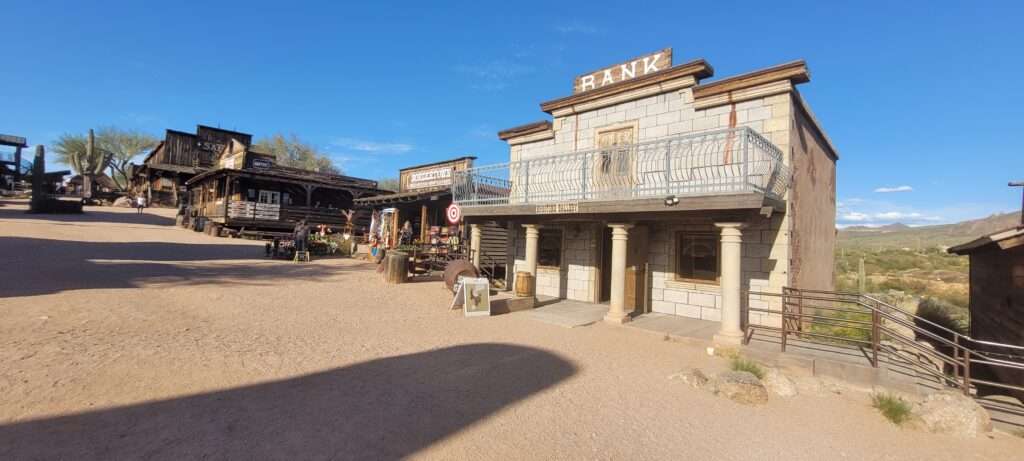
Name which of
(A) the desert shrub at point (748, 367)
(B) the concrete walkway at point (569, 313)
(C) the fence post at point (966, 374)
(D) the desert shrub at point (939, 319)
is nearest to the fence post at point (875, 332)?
(C) the fence post at point (966, 374)

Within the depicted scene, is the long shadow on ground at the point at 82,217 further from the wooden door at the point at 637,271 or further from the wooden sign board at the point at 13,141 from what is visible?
the wooden door at the point at 637,271

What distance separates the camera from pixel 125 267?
1173 centimetres

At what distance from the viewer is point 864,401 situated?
5.56 m

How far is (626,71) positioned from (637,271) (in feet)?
16.3

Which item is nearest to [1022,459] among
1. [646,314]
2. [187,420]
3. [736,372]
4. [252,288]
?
[736,372]

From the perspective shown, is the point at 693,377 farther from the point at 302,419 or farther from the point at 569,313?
the point at 302,419

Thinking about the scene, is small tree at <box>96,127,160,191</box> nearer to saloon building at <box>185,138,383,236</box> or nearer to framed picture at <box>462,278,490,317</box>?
saloon building at <box>185,138,383,236</box>

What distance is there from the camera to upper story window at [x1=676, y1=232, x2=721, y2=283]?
9.27 meters

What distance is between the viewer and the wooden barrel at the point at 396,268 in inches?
518

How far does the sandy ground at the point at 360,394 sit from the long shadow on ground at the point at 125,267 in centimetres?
44

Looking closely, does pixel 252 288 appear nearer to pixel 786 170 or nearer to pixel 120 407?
pixel 120 407

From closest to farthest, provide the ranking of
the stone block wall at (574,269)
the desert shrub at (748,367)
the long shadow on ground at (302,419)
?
the long shadow on ground at (302,419) → the desert shrub at (748,367) → the stone block wall at (574,269)

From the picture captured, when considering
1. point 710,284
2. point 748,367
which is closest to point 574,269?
point 710,284

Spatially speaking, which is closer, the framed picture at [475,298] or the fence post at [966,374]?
the fence post at [966,374]
